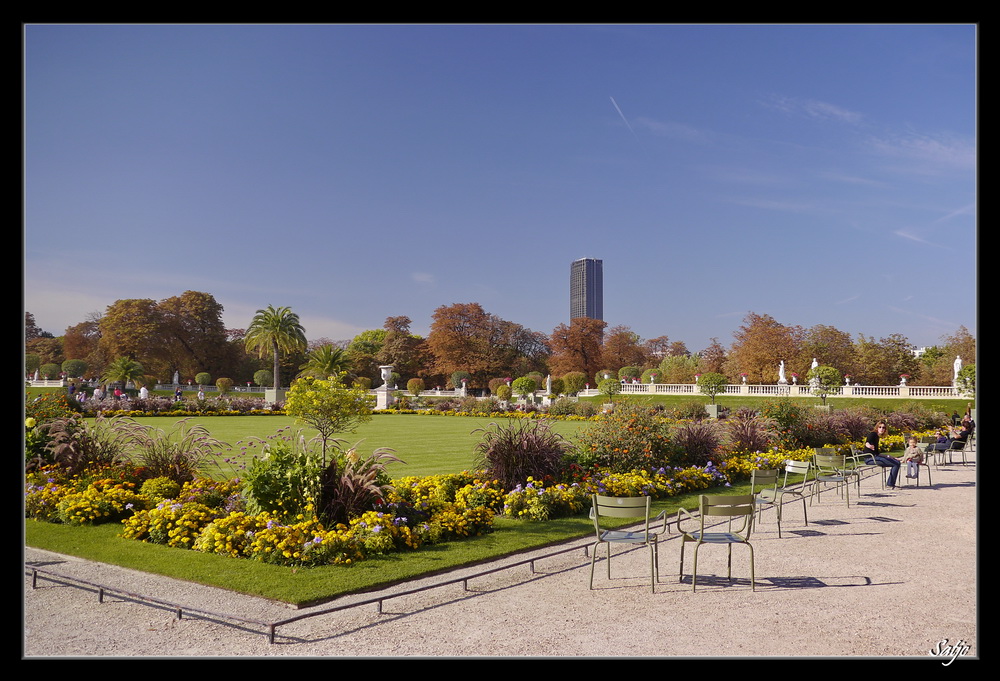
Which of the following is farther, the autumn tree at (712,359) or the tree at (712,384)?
the autumn tree at (712,359)

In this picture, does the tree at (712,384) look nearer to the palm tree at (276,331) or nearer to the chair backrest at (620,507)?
the palm tree at (276,331)

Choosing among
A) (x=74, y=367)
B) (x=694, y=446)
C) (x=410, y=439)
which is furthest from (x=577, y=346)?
(x=694, y=446)

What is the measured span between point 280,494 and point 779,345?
200 ft

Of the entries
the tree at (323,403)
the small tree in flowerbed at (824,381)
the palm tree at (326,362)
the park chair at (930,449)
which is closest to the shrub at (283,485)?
the tree at (323,403)

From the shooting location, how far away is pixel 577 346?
7388 cm

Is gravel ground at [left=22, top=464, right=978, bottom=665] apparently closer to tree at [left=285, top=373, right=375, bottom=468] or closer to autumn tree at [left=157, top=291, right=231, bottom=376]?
tree at [left=285, top=373, right=375, bottom=468]

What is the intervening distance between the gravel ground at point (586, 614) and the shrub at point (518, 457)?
2862 mm

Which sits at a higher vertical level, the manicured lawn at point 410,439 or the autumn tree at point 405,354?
the autumn tree at point 405,354

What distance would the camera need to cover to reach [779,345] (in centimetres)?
6231

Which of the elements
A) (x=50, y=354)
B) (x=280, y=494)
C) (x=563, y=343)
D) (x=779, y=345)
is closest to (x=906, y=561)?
(x=280, y=494)

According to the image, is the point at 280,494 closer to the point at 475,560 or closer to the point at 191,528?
the point at 191,528

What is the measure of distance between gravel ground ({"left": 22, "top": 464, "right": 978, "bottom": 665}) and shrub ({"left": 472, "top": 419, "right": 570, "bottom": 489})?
286 centimetres

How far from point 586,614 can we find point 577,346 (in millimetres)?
68803

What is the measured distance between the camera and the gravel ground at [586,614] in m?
4.75
